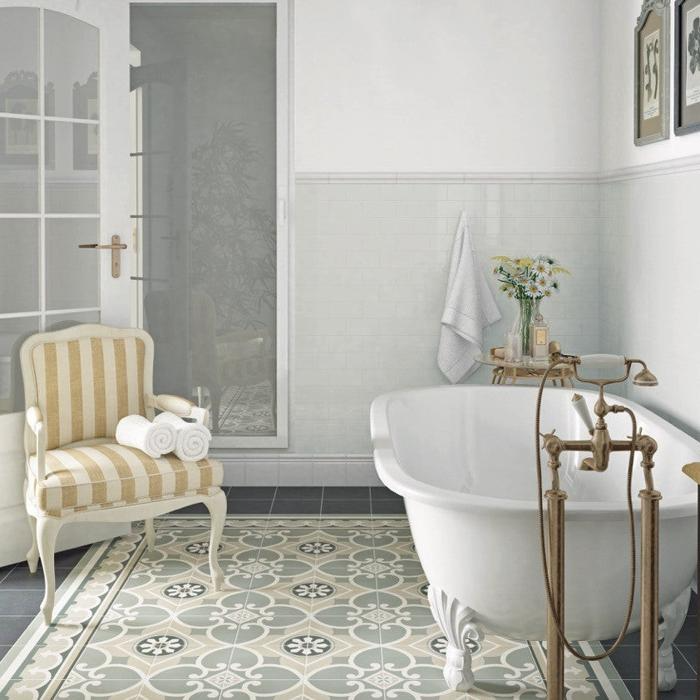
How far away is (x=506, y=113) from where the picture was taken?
16.5 feet

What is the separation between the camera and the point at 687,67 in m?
3.63

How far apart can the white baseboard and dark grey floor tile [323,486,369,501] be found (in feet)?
0.15

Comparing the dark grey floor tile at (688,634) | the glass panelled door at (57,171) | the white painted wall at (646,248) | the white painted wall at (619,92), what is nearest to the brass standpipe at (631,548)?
the dark grey floor tile at (688,634)

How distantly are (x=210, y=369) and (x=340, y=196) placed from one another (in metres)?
1.12

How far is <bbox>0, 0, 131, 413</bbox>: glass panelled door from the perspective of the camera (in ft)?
13.2

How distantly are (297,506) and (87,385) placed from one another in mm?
1303

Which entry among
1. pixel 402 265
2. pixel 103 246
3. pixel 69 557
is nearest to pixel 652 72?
pixel 402 265

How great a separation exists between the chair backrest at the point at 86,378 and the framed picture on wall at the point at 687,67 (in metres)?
2.30

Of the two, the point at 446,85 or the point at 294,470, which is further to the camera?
the point at 294,470

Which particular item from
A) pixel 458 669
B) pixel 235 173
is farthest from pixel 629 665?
pixel 235 173

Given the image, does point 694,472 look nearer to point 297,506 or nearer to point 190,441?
point 190,441

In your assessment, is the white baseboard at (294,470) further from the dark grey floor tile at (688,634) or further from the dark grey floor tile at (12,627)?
the dark grey floor tile at (688,634)

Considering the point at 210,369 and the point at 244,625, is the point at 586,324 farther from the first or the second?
the point at 244,625

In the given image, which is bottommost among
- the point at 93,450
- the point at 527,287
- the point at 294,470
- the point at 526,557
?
the point at 294,470
